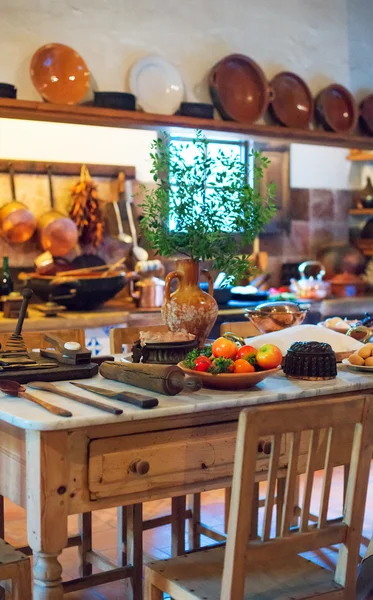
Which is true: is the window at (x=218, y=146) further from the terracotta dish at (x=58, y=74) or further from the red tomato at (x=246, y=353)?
the red tomato at (x=246, y=353)

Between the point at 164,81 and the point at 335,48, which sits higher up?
the point at 335,48

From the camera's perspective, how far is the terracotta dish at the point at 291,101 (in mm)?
5676

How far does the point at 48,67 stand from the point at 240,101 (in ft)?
4.40

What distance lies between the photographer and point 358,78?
20.3ft

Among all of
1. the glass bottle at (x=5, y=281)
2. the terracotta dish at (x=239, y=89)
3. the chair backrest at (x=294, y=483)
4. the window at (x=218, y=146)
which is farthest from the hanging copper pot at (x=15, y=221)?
the chair backrest at (x=294, y=483)

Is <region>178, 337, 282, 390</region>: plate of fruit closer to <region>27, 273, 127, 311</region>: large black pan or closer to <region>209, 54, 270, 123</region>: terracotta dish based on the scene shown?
<region>27, 273, 127, 311</region>: large black pan

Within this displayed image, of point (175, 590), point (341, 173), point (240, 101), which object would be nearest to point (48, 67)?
point (240, 101)

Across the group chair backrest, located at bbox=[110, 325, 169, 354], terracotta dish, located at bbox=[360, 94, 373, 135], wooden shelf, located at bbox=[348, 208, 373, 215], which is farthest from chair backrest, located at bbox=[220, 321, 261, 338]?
wooden shelf, located at bbox=[348, 208, 373, 215]

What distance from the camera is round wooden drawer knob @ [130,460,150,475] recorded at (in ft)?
6.96

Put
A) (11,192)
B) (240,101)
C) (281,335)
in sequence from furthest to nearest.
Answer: (240,101)
(11,192)
(281,335)

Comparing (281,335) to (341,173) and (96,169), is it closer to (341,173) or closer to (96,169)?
(96,169)

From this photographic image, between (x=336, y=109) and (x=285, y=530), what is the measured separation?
4511 mm

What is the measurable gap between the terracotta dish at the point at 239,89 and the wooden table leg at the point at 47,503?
3.77 meters

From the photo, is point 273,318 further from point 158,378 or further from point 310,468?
point 310,468
